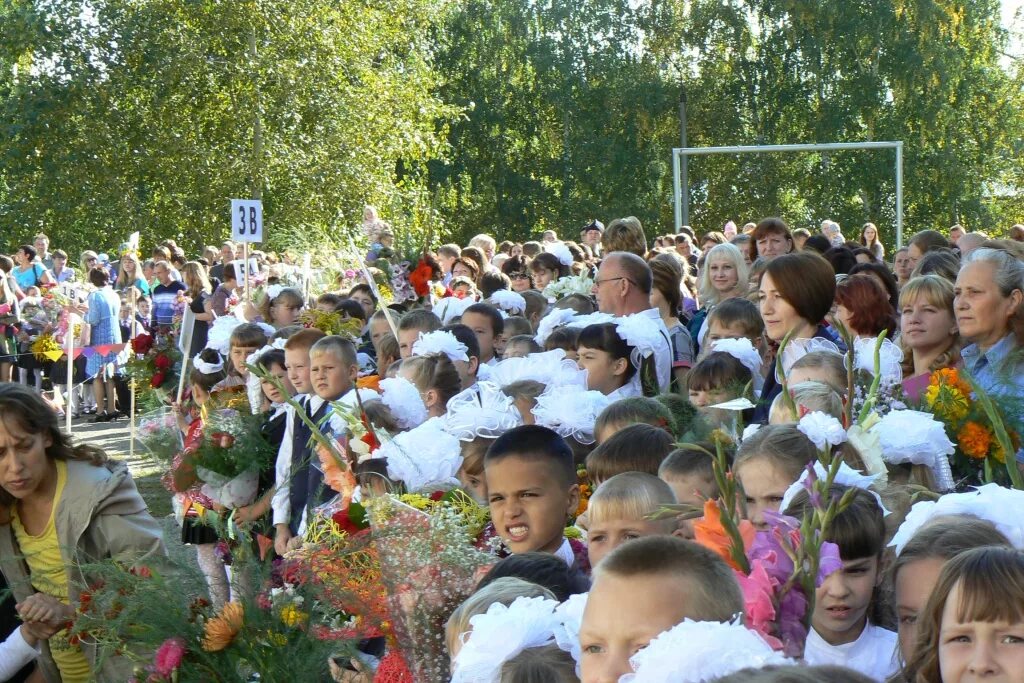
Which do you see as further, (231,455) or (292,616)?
(231,455)

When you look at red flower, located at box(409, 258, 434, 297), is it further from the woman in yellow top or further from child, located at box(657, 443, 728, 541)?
child, located at box(657, 443, 728, 541)

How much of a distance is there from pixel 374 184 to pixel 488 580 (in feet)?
95.4

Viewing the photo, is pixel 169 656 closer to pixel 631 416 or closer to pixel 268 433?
pixel 631 416

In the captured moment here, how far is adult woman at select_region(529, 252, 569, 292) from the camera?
11.2 meters

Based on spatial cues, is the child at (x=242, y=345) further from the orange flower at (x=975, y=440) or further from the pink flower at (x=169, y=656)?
the pink flower at (x=169, y=656)

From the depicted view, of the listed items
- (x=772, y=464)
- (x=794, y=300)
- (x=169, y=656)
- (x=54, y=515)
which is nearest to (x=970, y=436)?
(x=772, y=464)

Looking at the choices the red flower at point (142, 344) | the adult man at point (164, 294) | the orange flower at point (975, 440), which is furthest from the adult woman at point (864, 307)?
the adult man at point (164, 294)

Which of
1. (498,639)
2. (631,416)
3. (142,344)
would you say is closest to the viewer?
(498,639)

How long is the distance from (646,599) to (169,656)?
4.50 ft

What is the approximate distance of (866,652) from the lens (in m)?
3.21

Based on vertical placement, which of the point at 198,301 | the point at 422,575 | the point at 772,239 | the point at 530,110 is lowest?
the point at 422,575

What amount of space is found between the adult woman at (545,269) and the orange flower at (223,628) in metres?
8.11

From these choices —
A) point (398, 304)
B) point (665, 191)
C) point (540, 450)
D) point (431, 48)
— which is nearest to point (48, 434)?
point (540, 450)

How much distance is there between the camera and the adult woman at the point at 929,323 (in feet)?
18.3
